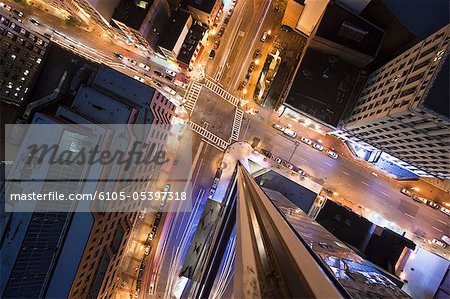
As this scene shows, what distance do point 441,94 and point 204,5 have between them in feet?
105

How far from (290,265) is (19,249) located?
36429 millimetres

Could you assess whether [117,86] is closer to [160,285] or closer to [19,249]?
[19,249]

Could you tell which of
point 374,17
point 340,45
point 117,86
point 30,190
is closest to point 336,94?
point 340,45

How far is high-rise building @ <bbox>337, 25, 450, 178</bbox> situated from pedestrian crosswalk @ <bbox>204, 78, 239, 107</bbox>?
16.5 meters

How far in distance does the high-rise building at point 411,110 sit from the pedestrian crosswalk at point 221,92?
16.5 meters

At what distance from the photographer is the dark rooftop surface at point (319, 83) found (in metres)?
43.2

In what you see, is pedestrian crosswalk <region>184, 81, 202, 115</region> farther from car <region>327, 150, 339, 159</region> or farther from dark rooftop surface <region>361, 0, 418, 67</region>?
dark rooftop surface <region>361, 0, 418, 67</region>

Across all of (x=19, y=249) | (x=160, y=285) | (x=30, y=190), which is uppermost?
(x=30, y=190)

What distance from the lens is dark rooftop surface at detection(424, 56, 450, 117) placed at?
2798 cm

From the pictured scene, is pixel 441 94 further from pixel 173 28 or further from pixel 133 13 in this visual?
pixel 133 13

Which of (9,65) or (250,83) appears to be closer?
(9,65)

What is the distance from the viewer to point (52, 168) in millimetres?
35406

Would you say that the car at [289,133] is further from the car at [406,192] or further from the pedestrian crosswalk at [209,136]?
the car at [406,192]

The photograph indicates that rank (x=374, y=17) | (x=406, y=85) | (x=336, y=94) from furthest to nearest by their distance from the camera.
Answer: (x=336, y=94) < (x=374, y=17) < (x=406, y=85)
